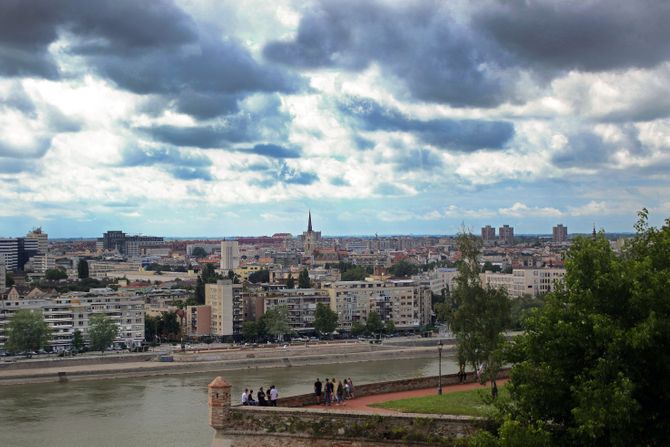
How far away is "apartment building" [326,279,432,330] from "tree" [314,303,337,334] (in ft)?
15.5

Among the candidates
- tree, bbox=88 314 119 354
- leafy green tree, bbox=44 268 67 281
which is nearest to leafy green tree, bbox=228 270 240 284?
leafy green tree, bbox=44 268 67 281

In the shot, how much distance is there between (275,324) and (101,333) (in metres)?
13.4

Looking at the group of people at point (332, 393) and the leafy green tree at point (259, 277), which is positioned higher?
the leafy green tree at point (259, 277)

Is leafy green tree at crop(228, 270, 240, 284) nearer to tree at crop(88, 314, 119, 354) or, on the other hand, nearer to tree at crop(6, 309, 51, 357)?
tree at crop(88, 314, 119, 354)

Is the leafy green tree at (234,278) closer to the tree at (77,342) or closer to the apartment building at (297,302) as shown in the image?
the apartment building at (297,302)

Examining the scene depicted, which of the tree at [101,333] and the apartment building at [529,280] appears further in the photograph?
the apartment building at [529,280]

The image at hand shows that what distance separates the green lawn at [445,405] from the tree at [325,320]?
175ft

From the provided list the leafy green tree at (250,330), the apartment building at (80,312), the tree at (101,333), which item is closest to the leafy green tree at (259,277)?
the leafy green tree at (250,330)

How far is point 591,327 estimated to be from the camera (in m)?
10.7

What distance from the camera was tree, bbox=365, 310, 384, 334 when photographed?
237ft

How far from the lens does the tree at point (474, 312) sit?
821 inches

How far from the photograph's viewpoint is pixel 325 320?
7081 cm

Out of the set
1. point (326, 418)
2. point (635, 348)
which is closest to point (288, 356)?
point (326, 418)

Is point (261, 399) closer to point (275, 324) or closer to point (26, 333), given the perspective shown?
point (26, 333)
